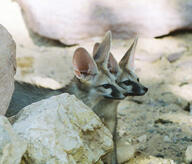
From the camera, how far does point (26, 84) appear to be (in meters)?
4.09

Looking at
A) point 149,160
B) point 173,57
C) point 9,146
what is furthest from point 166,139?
point 9,146

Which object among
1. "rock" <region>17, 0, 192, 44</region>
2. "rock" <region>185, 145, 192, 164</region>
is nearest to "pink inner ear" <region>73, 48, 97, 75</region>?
"rock" <region>185, 145, 192, 164</region>

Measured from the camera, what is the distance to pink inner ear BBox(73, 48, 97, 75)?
139 inches

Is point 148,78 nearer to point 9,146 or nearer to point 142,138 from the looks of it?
point 142,138

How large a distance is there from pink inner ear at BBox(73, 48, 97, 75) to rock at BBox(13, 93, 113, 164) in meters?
0.81

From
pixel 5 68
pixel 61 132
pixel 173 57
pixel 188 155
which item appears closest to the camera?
pixel 61 132

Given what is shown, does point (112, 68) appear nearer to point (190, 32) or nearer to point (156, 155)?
point (156, 155)

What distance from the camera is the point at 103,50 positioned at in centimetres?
371

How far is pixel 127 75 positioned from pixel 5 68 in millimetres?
1280

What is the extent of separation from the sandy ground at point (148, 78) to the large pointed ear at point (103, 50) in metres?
0.78

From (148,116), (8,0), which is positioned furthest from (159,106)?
(8,0)

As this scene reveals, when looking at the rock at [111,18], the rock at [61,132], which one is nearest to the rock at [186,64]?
the rock at [111,18]

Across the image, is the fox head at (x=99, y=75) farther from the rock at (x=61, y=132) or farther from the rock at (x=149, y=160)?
the rock at (x=61, y=132)

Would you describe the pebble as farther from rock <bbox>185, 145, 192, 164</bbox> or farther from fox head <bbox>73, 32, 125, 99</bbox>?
fox head <bbox>73, 32, 125, 99</bbox>
